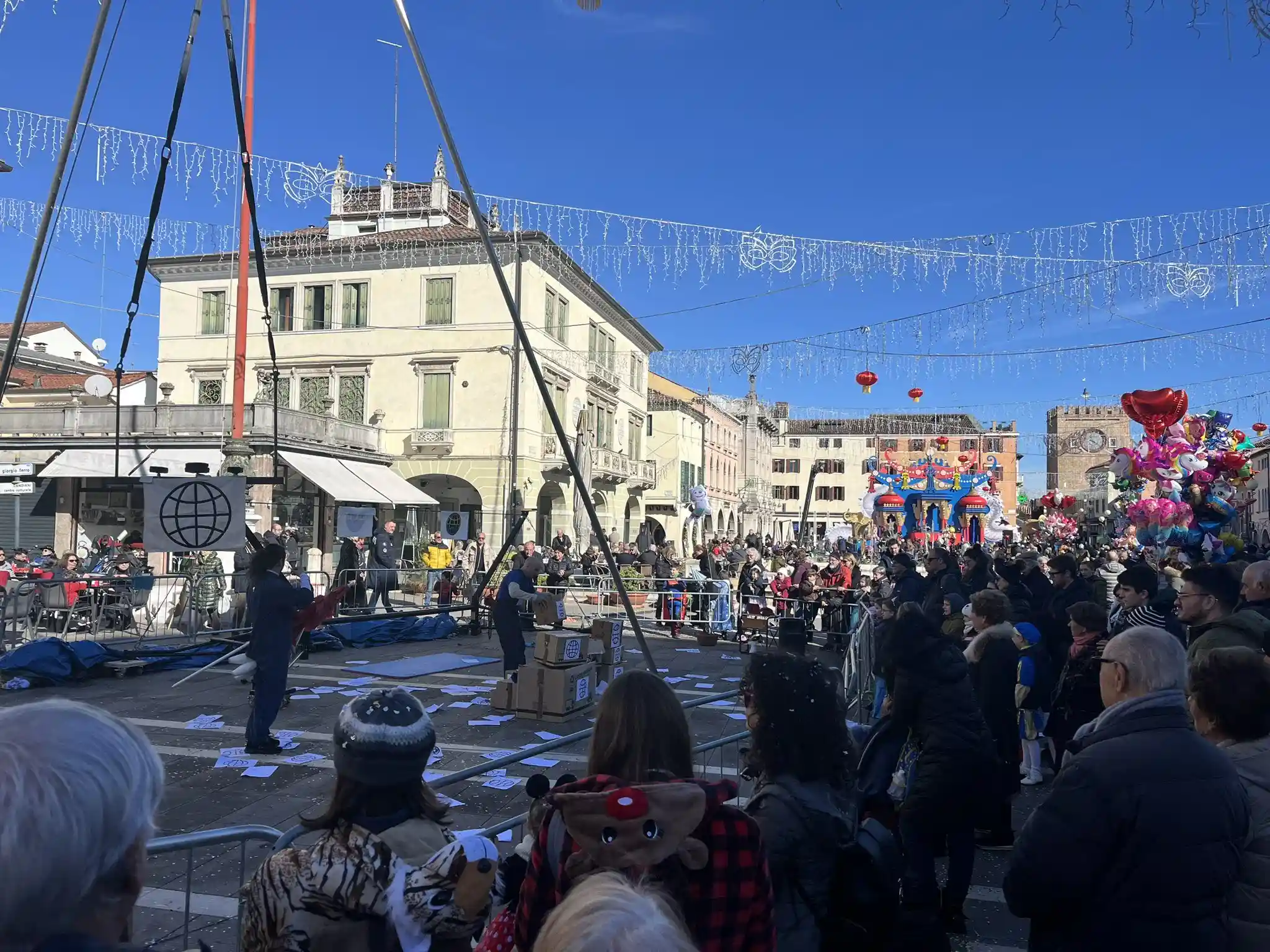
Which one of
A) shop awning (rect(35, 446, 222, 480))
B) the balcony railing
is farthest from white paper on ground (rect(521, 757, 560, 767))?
shop awning (rect(35, 446, 222, 480))

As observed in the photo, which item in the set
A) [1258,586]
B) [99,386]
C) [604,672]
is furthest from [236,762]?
[99,386]

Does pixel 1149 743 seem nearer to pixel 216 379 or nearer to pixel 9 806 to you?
pixel 9 806

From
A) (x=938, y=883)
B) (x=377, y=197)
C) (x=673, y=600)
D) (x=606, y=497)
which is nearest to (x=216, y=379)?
(x=377, y=197)

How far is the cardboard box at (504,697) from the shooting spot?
376 inches

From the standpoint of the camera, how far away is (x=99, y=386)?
25.5m

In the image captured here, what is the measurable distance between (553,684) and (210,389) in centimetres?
2811

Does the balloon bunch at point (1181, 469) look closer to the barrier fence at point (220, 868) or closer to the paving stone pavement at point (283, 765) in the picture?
the paving stone pavement at point (283, 765)

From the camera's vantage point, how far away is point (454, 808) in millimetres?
6141

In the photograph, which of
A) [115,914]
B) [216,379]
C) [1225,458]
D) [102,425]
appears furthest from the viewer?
[216,379]

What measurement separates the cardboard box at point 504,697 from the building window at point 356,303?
81.6 feet

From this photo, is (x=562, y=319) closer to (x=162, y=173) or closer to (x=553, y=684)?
(x=553, y=684)

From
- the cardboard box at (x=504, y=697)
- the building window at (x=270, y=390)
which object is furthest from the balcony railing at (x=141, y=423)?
the cardboard box at (x=504, y=697)

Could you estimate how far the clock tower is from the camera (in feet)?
234

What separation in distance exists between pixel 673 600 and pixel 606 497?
2190 cm
